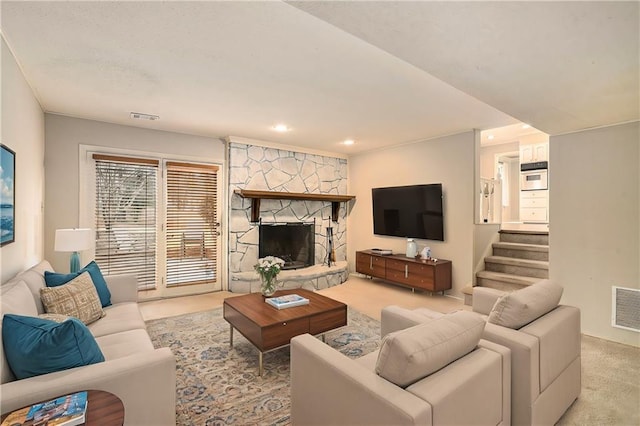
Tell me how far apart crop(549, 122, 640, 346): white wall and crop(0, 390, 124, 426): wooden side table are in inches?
171

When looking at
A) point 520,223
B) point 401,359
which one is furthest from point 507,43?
point 520,223

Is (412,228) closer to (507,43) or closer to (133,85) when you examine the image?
(507,43)

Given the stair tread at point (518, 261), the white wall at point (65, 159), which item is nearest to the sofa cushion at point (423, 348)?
the stair tread at point (518, 261)

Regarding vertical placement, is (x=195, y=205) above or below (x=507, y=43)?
below

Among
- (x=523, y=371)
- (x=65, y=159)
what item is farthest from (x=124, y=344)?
(x=65, y=159)

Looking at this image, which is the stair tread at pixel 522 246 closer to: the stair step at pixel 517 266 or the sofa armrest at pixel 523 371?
the stair step at pixel 517 266

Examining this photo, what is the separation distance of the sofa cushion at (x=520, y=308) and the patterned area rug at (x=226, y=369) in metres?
1.42

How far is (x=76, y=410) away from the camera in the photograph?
3.95 feet

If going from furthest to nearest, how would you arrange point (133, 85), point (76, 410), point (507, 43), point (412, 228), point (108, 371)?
point (412, 228) → point (133, 85) → point (507, 43) → point (108, 371) → point (76, 410)

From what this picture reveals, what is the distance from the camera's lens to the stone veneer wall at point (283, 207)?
532 centimetres

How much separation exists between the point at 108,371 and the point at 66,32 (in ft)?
7.46

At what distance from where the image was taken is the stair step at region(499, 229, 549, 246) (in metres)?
4.95

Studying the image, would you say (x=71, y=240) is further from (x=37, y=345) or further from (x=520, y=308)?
(x=520, y=308)

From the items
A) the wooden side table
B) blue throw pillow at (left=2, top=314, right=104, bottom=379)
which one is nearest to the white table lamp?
blue throw pillow at (left=2, top=314, right=104, bottom=379)
